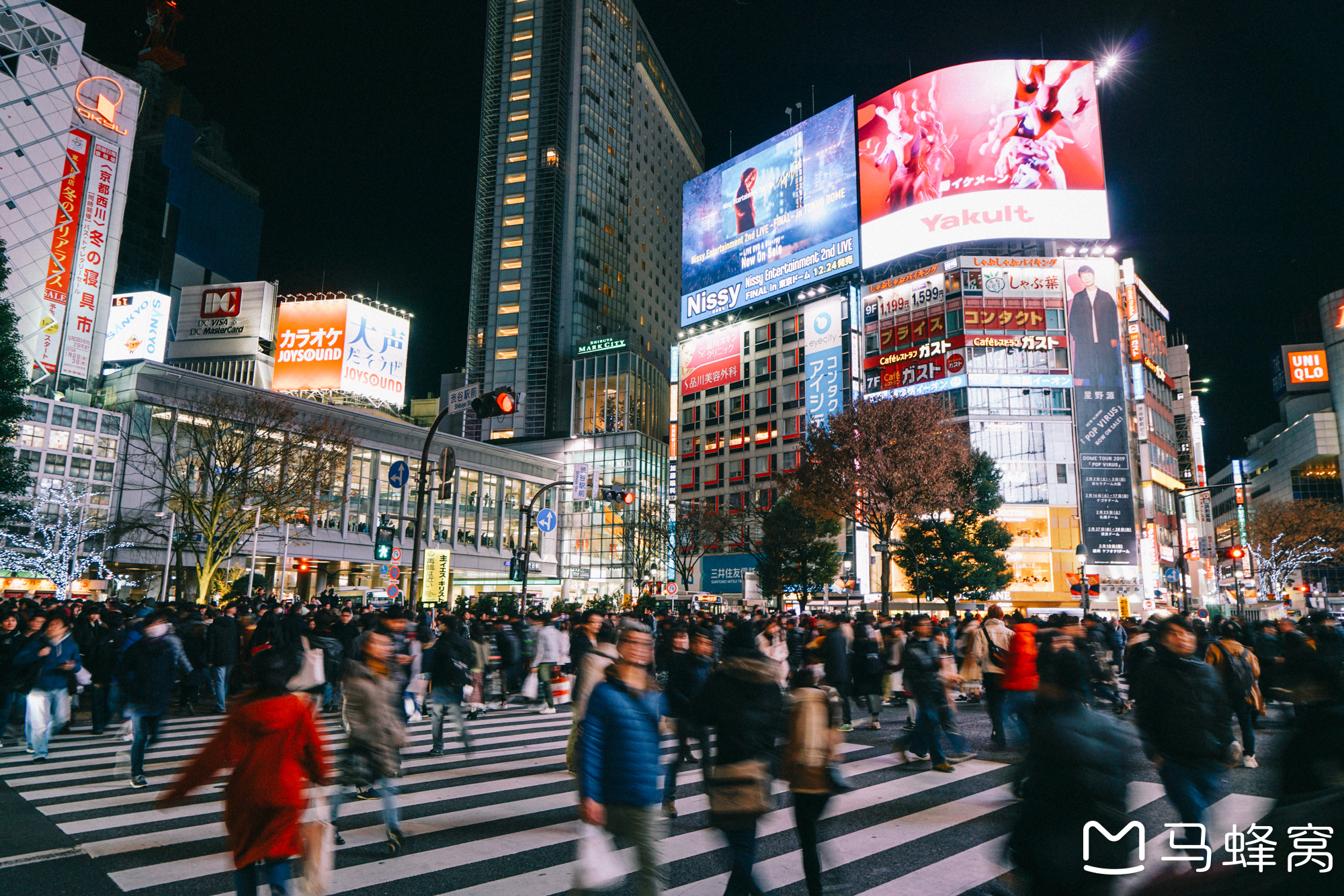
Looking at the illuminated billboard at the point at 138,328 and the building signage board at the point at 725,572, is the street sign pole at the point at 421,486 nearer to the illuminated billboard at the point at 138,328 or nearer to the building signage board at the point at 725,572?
Answer: the building signage board at the point at 725,572

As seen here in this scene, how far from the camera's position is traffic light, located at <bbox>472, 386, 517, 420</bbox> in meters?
12.1

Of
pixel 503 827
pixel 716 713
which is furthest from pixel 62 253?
pixel 716 713

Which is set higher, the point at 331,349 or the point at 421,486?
the point at 331,349

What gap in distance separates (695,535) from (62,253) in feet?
140

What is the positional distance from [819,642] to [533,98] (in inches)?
3686

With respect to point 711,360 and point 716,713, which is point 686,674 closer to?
point 716,713

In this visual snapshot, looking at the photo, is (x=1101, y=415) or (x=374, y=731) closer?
(x=374, y=731)

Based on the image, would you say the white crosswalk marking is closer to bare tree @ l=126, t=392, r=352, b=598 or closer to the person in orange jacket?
the person in orange jacket

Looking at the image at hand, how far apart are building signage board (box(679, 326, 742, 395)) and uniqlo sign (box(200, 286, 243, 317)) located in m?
39.9

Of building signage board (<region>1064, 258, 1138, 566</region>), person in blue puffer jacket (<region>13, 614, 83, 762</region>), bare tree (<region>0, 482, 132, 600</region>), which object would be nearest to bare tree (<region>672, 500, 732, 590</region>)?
building signage board (<region>1064, 258, 1138, 566</region>)

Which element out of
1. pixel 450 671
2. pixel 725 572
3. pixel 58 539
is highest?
pixel 58 539

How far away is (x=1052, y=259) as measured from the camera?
56.3m

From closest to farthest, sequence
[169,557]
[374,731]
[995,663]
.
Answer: [374,731], [995,663], [169,557]

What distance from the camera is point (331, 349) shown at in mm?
54094
